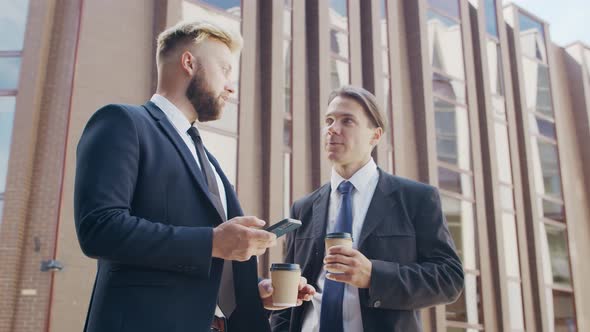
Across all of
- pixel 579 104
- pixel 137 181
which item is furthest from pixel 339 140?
pixel 579 104

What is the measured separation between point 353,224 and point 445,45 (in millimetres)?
14206

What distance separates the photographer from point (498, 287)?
48.1 feet

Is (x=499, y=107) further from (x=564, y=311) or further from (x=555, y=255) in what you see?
(x=564, y=311)

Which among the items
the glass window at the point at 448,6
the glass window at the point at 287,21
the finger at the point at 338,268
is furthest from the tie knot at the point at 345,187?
the glass window at the point at 448,6

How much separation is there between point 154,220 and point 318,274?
124 cm

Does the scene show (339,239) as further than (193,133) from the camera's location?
Yes

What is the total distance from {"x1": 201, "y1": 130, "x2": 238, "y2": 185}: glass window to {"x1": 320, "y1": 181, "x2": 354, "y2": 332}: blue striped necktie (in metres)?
7.65

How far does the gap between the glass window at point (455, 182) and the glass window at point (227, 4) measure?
22.2 feet

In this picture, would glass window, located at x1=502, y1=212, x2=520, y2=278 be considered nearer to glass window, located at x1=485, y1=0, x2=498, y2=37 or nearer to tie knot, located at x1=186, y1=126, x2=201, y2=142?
glass window, located at x1=485, y1=0, x2=498, y2=37

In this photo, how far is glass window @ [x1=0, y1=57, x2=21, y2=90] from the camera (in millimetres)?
9727

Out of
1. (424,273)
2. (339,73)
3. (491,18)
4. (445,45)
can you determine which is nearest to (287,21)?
(339,73)

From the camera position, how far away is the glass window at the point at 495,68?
17.0m

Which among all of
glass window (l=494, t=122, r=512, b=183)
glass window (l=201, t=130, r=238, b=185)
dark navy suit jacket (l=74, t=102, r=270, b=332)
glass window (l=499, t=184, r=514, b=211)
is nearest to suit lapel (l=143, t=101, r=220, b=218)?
dark navy suit jacket (l=74, t=102, r=270, b=332)

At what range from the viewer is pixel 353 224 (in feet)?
9.87
